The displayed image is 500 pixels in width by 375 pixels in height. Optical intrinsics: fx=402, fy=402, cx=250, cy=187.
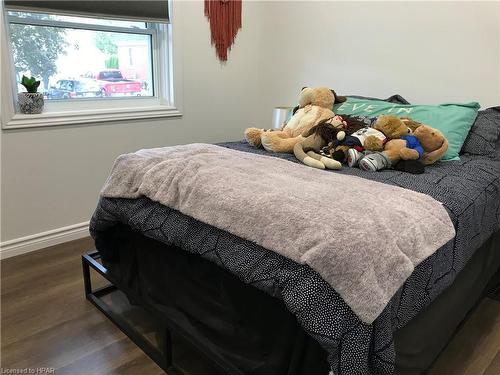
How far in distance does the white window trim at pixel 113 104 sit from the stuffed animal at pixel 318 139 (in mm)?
1246

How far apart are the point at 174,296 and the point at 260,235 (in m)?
0.61

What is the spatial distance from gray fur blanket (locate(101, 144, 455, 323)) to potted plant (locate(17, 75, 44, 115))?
1.01 meters

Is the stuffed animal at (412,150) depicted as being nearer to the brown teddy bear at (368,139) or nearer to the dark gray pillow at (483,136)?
the brown teddy bear at (368,139)

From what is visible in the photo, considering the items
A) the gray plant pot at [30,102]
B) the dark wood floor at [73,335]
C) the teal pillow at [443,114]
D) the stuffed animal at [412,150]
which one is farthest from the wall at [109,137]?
the stuffed animal at [412,150]

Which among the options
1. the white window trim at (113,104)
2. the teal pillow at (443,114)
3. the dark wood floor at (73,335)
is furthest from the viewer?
the white window trim at (113,104)

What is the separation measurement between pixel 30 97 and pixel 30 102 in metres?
0.03

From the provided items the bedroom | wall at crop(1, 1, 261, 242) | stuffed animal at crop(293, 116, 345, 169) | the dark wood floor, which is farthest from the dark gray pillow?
wall at crop(1, 1, 261, 242)

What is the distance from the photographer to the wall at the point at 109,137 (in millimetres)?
2302

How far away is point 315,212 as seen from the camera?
111cm

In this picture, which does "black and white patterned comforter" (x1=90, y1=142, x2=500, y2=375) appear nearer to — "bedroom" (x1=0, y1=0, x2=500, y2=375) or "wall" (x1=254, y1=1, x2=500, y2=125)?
"bedroom" (x1=0, y1=0, x2=500, y2=375)

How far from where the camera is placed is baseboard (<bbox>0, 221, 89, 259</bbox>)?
231 cm

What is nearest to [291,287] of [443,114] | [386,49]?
[443,114]

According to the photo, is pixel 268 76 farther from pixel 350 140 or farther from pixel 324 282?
pixel 324 282

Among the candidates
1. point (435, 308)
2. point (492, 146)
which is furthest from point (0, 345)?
point (492, 146)
